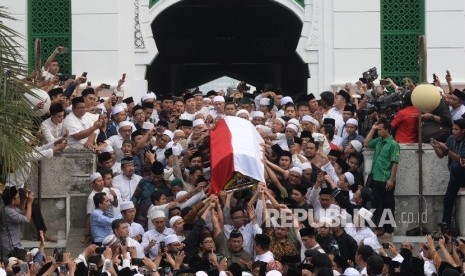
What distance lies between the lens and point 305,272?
1138 inches

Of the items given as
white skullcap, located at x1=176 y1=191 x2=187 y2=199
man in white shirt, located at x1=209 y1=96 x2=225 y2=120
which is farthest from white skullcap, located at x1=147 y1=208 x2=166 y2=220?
man in white shirt, located at x1=209 y1=96 x2=225 y2=120

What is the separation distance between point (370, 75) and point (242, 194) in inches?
268

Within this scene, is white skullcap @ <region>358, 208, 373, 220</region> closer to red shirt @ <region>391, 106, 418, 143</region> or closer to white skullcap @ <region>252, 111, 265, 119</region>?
red shirt @ <region>391, 106, 418, 143</region>

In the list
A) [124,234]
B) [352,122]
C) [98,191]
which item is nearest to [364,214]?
[352,122]

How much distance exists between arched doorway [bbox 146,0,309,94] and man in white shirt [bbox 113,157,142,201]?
582 inches

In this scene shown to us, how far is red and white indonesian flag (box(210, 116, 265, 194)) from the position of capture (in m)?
31.3

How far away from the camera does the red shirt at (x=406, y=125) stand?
3394 cm

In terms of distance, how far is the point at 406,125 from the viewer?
112 ft

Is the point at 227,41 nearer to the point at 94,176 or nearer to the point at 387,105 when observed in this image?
the point at 387,105

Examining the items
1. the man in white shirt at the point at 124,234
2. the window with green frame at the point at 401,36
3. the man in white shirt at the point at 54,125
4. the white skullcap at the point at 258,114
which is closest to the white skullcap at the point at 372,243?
the man in white shirt at the point at 124,234

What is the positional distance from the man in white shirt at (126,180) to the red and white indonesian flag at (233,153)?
1.43 meters

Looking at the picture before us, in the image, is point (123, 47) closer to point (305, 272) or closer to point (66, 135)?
point (66, 135)

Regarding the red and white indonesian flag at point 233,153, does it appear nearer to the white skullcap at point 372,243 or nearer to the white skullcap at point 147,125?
the white skullcap at point 372,243

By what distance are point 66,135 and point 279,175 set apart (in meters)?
3.40
